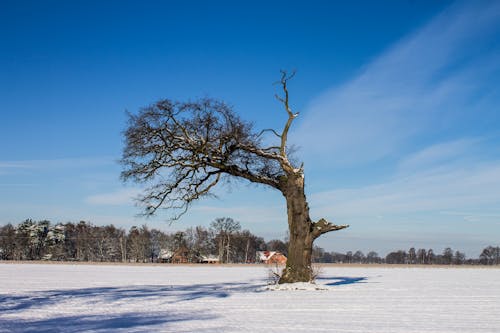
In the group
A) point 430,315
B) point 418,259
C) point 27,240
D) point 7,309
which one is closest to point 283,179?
point 430,315

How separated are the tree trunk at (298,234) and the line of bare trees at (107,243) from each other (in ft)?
301

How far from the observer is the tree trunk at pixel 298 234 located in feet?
61.4

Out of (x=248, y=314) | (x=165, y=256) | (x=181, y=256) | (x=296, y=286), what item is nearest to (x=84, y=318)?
(x=248, y=314)

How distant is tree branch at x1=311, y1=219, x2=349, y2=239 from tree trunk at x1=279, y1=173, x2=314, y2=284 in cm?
16

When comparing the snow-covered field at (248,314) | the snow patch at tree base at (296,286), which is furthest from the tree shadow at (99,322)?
the snow patch at tree base at (296,286)

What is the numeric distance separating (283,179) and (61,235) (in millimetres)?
109672

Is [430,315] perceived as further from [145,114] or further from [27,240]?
[27,240]

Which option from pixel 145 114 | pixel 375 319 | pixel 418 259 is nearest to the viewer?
pixel 375 319

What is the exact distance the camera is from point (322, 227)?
19391 millimetres

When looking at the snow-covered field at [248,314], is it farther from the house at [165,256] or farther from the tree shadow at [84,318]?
the house at [165,256]

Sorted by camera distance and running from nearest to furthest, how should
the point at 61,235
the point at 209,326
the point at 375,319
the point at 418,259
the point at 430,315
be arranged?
the point at 209,326 < the point at 375,319 < the point at 430,315 < the point at 61,235 < the point at 418,259

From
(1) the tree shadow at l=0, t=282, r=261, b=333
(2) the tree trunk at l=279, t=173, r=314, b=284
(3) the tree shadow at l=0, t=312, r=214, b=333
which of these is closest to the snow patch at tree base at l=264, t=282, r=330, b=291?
(2) the tree trunk at l=279, t=173, r=314, b=284

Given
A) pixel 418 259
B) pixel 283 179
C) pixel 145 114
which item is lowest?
pixel 418 259

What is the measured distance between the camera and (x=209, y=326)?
8.60 m
